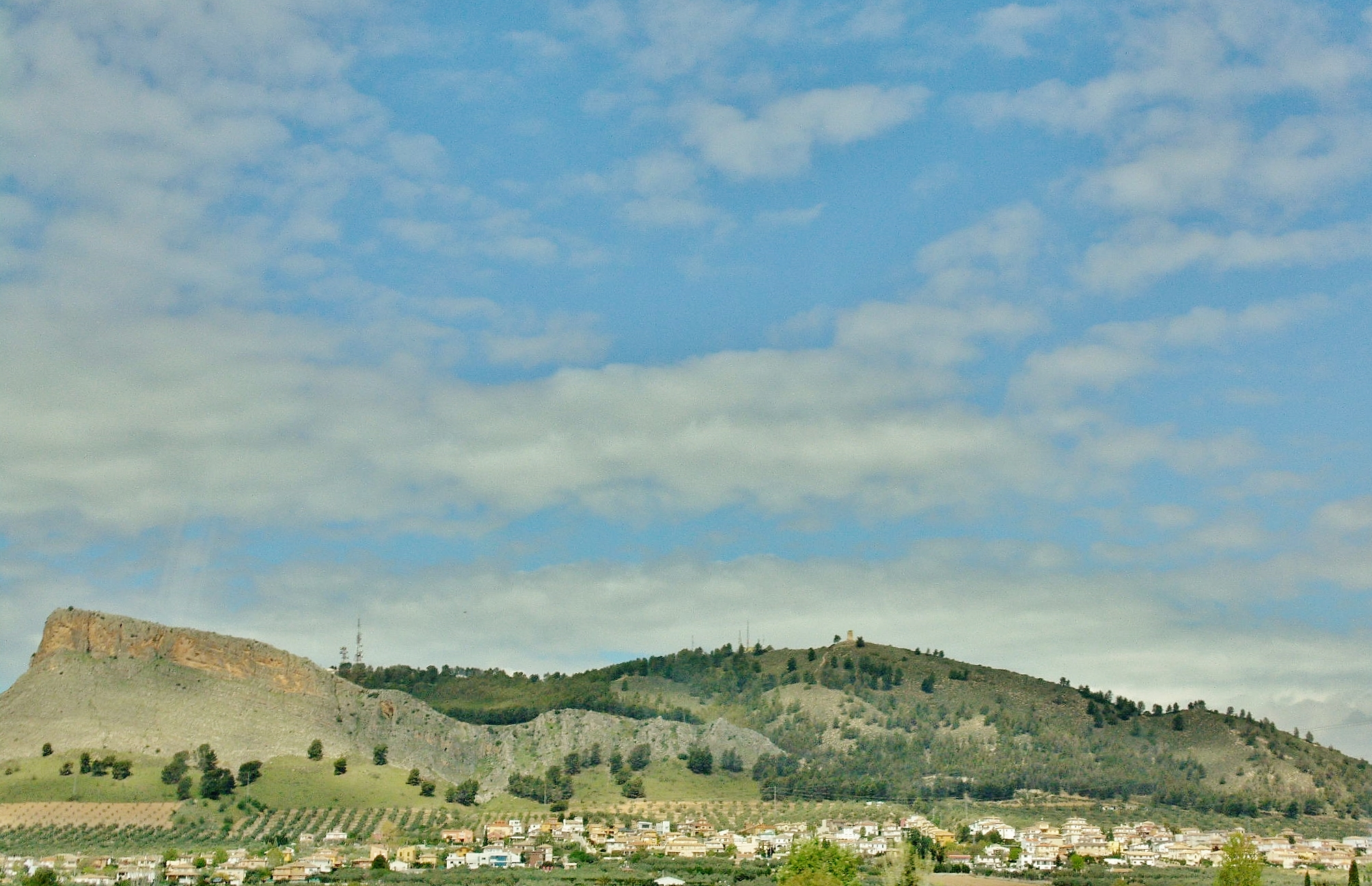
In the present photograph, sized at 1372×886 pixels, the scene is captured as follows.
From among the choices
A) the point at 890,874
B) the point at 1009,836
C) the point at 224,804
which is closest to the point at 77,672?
the point at 224,804

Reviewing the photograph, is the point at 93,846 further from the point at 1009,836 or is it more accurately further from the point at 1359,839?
the point at 1359,839

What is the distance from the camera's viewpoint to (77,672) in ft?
645

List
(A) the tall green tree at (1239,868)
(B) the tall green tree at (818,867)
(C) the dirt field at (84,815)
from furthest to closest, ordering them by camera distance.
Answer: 1. (C) the dirt field at (84,815)
2. (A) the tall green tree at (1239,868)
3. (B) the tall green tree at (818,867)

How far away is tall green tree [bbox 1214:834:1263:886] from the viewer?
10800cm

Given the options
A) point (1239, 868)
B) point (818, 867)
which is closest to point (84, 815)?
point (818, 867)

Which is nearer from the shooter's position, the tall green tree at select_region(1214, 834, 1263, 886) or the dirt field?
the tall green tree at select_region(1214, 834, 1263, 886)

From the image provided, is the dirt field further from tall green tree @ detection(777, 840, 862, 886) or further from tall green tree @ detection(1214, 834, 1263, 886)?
tall green tree @ detection(1214, 834, 1263, 886)

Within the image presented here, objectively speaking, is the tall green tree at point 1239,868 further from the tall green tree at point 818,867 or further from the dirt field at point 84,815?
the dirt field at point 84,815

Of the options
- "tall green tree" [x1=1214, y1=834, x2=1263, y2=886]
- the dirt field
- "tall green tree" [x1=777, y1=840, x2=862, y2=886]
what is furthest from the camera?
the dirt field

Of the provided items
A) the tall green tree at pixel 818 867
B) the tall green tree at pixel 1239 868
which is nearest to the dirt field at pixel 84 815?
the tall green tree at pixel 818 867

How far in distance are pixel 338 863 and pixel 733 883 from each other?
41054 mm

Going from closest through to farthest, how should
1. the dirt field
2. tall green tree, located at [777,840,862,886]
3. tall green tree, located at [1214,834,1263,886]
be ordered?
1. tall green tree, located at [777,840,862,886]
2. tall green tree, located at [1214,834,1263,886]
3. the dirt field

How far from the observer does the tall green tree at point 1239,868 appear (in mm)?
108000

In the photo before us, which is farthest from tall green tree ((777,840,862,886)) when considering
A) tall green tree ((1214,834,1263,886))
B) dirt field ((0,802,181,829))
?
dirt field ((0,802,181,829))
